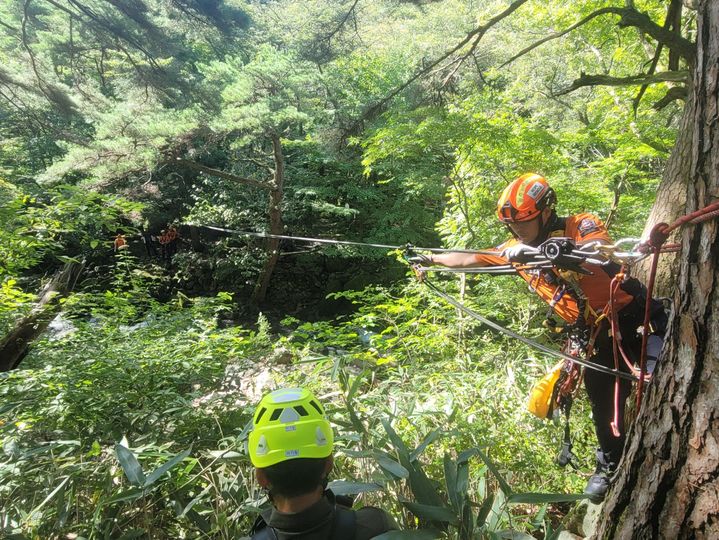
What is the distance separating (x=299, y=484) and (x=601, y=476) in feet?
6.14

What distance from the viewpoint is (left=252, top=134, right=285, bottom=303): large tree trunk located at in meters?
10.6

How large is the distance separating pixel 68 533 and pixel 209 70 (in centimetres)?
824

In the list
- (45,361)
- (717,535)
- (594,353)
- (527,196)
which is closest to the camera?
(717,535)

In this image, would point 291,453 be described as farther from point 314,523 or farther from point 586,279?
point 586,279

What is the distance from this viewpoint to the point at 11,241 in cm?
440

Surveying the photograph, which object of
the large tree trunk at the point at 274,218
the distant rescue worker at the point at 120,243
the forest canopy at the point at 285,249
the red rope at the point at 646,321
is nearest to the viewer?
the red rope at the point at 646,321

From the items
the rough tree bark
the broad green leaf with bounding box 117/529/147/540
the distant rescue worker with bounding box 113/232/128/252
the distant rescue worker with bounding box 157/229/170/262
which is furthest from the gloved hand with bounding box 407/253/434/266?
the distant rescue worker with bounding box 157/229/170/262

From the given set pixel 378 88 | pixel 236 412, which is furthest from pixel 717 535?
pixel 378 88

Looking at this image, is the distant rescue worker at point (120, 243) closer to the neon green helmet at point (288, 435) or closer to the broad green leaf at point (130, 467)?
the broad green leaf at point (130, 467)

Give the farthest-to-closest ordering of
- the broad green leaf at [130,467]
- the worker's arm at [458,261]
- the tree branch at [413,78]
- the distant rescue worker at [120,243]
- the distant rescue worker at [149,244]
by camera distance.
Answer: the distant rescue worker at [149,244]
the distant rescue worker at [120,243]
the tree branch at [413,78]
the worker's arm at [458,261]
the broad green leaf at [130,467]

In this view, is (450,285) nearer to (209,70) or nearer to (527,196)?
(527,196)

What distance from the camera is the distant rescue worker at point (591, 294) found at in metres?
2.18

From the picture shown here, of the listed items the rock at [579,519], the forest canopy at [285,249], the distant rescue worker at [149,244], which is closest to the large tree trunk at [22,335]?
the forest canopy at [285,249]

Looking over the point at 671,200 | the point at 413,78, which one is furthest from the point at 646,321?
the point at 413,78
